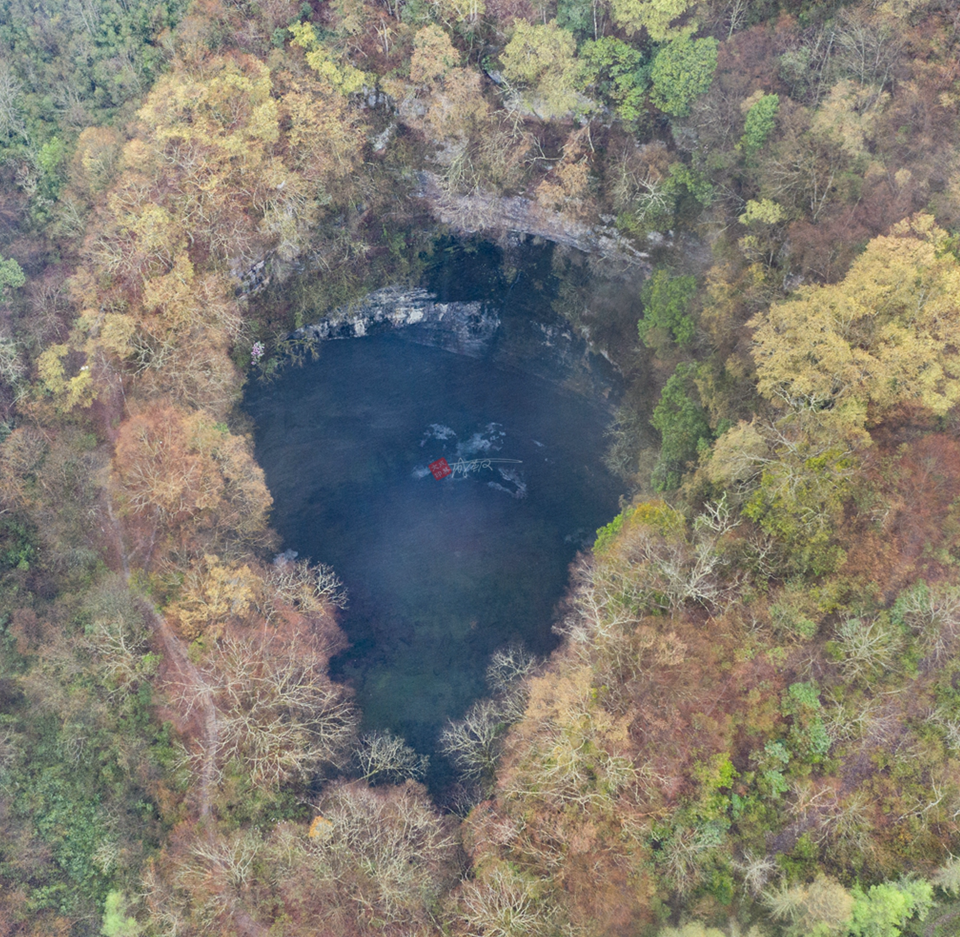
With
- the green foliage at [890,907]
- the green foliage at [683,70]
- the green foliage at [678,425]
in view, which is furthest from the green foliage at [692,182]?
the green foliage at [890,907]

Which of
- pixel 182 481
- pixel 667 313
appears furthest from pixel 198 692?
pixel 667 313

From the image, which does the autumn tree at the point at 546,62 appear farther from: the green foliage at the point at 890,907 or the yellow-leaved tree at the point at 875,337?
the green foliage at the point at 890,907

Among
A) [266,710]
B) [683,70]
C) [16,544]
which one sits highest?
[683,70]

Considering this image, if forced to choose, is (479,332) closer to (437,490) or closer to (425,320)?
(425,320)

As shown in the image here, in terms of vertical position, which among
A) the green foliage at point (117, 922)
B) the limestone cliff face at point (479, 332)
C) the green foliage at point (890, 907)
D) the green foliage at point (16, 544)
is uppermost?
the limestone cliff face at point (479, 332)

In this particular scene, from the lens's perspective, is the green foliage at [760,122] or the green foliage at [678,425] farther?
the green foliage at [678,425]

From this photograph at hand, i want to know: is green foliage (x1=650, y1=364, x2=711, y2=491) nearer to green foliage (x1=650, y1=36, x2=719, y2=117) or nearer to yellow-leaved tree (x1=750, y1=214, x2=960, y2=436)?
yellow-leaved tree (x1=750, y1=214, x2=960, y2=436)
